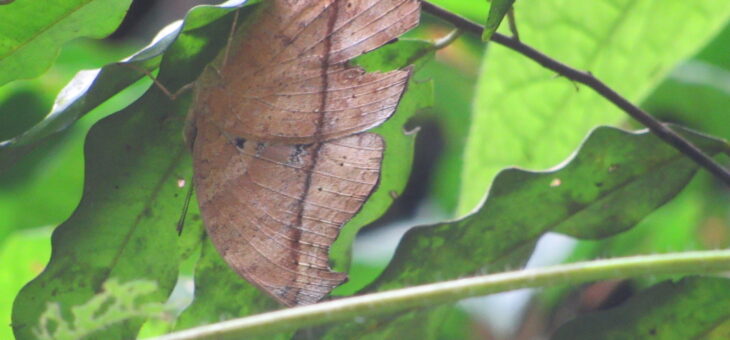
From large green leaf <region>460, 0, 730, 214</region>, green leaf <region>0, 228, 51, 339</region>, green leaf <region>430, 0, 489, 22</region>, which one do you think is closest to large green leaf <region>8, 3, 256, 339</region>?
green leaf <region>0, 228, 51, 339</region>

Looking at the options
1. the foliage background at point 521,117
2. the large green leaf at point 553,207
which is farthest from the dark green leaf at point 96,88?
the large green leaf at point 553,207

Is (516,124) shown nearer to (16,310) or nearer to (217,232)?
(217,232)

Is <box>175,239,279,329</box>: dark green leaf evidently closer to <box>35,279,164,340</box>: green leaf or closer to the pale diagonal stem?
<box>35,279,164,340</box>: green leaf

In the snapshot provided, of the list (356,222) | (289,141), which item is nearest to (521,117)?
(356,222)

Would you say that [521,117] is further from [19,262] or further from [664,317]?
[19,262]

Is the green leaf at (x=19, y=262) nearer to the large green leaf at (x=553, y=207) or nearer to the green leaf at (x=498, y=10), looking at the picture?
the large green leaf at (x=553, y=207)

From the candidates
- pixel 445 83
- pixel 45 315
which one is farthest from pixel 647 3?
pixel 45 315
